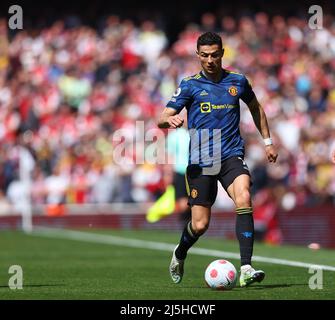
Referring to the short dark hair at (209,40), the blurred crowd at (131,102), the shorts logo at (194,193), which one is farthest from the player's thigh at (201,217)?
the blurred crowd at (131,102)

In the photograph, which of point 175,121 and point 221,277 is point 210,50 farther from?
point 221,277

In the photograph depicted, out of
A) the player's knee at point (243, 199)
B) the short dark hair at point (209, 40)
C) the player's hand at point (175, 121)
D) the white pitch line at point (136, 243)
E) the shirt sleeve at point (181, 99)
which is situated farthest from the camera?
the white pitch line at point (136, 243)

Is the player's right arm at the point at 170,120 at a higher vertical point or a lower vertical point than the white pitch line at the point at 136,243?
higher

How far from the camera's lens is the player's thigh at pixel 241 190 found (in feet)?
35.7

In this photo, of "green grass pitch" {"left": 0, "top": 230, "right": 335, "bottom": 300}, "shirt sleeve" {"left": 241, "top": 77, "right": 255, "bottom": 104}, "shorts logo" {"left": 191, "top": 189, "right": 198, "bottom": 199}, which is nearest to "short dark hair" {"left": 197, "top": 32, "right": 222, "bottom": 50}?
"shirt sleeve" {"left": 241, "top": 77, "right": 255, "bottom": 104}

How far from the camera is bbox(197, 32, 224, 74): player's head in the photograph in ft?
36.2

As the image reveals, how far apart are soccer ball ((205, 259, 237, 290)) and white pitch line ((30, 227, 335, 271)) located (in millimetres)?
2685

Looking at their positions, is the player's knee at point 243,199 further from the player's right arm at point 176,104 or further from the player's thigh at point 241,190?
the player's right arm at point 176,104

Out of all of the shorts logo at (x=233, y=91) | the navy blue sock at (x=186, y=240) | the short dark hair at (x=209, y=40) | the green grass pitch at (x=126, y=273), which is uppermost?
the short dark hair at (x=209, y=40)

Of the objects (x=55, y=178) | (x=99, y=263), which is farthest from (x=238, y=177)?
(x=55, y=178)

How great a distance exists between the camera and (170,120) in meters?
10.7

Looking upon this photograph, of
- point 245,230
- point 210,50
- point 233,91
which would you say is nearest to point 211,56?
point 210,50

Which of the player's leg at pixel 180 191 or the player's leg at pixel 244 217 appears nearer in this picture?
the player's leg at pixel 244 217

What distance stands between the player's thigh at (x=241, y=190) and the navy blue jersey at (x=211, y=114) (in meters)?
0.35
